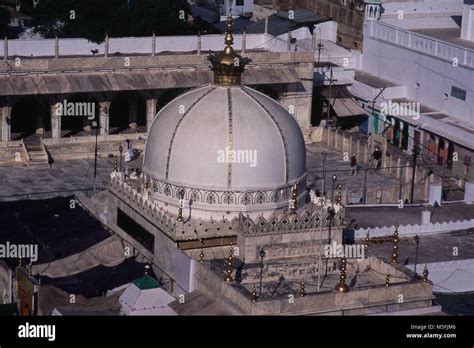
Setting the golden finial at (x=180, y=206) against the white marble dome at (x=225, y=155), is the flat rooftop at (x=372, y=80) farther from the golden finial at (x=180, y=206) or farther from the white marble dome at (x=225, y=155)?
the golden finial at (x=180, y=206)

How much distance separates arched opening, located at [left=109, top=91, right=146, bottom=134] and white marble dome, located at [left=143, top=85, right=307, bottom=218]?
68.9 feet

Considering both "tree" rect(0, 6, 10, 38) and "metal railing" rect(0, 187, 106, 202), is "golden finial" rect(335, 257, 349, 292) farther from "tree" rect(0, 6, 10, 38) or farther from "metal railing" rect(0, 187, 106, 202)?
"tree" rect(0, 6, 10, 38)

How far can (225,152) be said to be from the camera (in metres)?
43.9

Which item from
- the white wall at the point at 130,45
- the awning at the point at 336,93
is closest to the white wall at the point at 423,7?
the awning at the point at 336,93

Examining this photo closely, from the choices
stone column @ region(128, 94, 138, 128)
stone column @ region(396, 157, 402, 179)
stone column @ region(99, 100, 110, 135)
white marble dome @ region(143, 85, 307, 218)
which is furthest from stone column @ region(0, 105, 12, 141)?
white marble dome @ region(143, 85, 307, 218)

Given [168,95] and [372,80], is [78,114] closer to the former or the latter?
[168,95]

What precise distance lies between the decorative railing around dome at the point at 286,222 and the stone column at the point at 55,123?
71.9 ft

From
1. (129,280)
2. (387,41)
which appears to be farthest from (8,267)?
(387,41)

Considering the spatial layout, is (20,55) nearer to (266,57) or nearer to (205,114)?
(266,57)

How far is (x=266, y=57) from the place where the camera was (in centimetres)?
6725

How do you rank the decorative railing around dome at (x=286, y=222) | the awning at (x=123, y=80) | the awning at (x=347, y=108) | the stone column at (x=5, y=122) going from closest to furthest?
the decorative railing around dome at (x=286, y=222)
the awning at (x=123, y=80)
the stone column at (x=5, y=122)
the awning at (x=347, y=108)

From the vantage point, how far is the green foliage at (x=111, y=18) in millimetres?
81750

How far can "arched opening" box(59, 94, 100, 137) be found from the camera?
6438 centimetres
